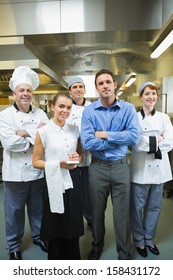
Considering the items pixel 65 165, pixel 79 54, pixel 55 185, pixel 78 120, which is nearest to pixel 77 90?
pixel 78 120

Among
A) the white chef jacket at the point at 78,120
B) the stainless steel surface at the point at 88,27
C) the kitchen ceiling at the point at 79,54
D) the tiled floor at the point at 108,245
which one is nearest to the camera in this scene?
the tiled floor at the point at 108,245

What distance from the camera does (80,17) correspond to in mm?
2426

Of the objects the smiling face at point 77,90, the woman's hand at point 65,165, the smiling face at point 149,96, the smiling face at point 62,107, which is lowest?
the woman's hand at point 65,165

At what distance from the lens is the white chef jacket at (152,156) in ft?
5.27

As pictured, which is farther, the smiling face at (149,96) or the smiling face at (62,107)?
the smiling face at (149,96)

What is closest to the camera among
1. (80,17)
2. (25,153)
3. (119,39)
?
(25,153)

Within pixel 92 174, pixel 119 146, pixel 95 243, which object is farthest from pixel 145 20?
pixel 95 243

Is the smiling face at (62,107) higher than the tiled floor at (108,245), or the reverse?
the smiling face at (62,107)

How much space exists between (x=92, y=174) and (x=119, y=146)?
278 millimetres

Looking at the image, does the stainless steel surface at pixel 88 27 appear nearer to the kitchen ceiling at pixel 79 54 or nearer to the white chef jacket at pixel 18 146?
the kitchen ceiling at pixel 79 54

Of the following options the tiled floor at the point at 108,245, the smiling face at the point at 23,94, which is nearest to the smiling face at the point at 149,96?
the smiling face at the point at 23,94

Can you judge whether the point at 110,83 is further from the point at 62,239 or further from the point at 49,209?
the point at 62,239

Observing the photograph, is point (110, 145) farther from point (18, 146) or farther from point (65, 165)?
point (18, 146)
